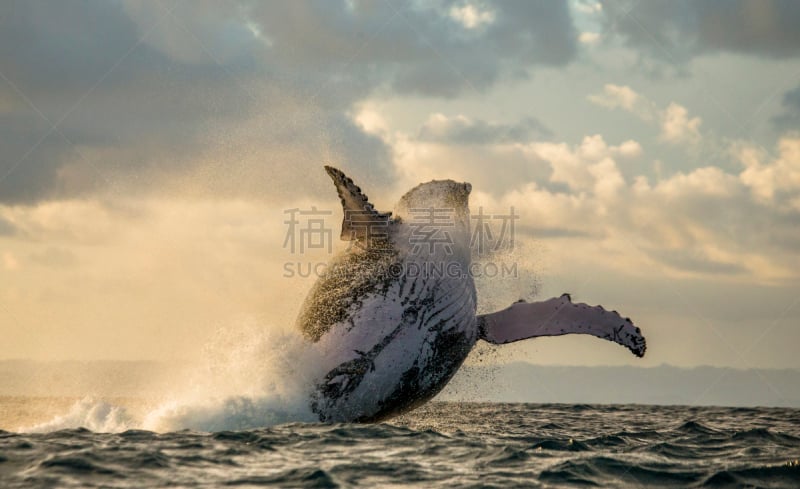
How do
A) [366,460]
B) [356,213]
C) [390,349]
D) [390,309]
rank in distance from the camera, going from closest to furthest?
[366,460], [390,349], [390,309], [356,213]

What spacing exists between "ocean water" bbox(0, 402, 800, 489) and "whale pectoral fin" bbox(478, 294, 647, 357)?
2.64 metres

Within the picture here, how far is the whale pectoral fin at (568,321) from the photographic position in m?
13.4

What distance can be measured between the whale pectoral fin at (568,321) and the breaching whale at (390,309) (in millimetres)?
1077

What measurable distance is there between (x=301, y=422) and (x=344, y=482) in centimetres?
385

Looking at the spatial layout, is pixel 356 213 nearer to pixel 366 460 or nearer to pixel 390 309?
pixel 390 309

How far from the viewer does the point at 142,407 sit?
11.4 m

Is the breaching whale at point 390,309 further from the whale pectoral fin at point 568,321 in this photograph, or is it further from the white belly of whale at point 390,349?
the whale pectoral fin at point 568,321

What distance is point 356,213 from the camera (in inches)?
465

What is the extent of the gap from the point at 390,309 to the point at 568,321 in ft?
12.1

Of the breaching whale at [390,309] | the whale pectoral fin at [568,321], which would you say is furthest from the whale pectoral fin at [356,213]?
the whale pectoral fin at [568,321]

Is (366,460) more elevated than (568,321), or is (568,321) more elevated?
(568,321)

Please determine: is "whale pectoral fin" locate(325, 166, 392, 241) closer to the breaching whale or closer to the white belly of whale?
the breaching whale

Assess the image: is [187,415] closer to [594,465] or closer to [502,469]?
[502,469]

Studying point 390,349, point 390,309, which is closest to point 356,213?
point 390,309
